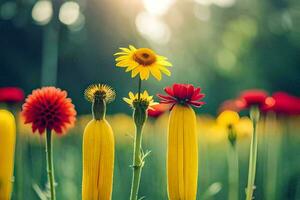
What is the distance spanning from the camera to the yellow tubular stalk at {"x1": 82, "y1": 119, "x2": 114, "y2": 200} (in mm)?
801

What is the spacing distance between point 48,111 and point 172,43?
512 cm

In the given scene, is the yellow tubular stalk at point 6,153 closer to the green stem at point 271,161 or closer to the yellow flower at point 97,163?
the yellow flower at point 97,163

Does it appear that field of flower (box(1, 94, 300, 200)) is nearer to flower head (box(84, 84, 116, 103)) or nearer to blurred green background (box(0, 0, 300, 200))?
flower head (box(84, 84, 116, 103))

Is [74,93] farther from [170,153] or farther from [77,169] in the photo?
[170,153]

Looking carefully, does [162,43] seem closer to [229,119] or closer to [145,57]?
[229,119]

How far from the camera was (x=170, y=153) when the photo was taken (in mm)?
831

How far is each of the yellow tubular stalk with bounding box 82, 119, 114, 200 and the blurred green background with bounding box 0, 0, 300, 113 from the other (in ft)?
12.1

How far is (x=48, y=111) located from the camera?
853 millimetres

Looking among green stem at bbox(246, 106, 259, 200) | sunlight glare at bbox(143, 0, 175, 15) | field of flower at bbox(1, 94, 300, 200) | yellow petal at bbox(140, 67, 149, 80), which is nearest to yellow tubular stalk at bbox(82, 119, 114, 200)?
yellow petal at bbox(140, 67, 149, 80)

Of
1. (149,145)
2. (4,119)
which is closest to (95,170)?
(4,119)

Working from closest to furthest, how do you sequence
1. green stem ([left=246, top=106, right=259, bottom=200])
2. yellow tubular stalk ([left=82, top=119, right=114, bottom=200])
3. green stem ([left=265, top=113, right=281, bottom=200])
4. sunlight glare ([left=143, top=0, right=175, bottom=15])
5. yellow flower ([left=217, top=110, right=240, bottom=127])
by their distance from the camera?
1. yellow tubular stalk ([left=82, top=119, right=114, bottom=200])
2. green stem ([left=246, top=106, right=259, bottom=200])
3. yellow flower ([left=217, top=110, right=240, bottom=127])
4. green stem ([left=265, top=113, right=281, bottom=200])
5. sunlight glare ([left=143, top=0, right=175, bottom=15])

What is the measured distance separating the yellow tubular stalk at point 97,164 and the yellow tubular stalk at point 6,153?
164mm

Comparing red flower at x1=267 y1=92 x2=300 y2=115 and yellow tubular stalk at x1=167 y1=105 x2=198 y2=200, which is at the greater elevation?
red flower at x1=267 y1=92 x2=300 y2=115

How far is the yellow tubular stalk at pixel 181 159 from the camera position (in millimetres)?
828
